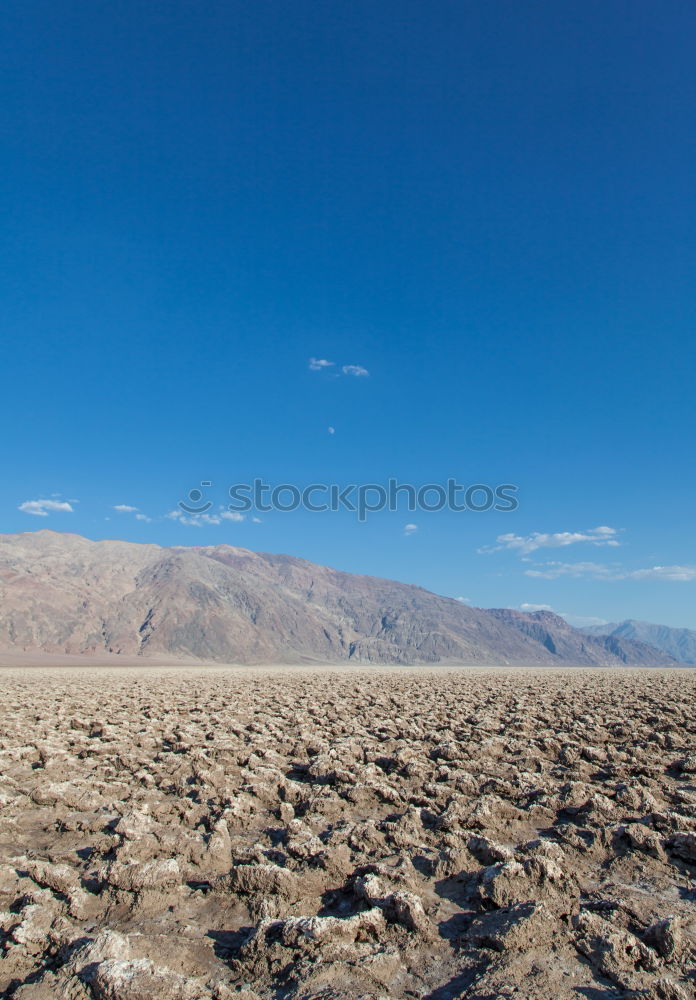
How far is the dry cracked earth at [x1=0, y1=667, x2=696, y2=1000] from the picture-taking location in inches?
104

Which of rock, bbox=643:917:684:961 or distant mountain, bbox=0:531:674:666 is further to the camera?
distant mountain, bbox=0:531:674:666

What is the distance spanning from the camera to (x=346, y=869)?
12.7 feet

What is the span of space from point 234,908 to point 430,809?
2.35 m

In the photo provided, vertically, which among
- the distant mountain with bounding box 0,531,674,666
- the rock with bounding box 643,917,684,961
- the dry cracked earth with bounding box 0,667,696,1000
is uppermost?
the distant mountain with bounding box 0,531,674,666

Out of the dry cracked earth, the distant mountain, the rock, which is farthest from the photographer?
the distant mountain

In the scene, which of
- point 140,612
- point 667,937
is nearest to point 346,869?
point 667,937

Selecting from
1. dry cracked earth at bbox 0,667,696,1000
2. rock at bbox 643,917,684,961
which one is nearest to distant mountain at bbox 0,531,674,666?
dry cracked earth at bbox 0,667,696,1000

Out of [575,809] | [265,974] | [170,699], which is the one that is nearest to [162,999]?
[265,974]

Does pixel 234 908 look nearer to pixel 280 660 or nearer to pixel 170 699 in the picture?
pixel 170 699

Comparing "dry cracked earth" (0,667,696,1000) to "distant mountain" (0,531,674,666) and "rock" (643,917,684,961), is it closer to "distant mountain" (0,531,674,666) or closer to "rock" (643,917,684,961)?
"rock" (643,917,684,961)

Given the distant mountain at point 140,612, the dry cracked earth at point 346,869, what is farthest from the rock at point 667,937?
the distant mountain at point 140,612

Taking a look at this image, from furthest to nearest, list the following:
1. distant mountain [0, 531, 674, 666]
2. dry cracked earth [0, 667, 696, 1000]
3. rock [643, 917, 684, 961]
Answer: distant mountain [0, 531, 674, 666] → rock [643, 917, 684, 961] → dry cracked earth [0, 667, 696, 1000]

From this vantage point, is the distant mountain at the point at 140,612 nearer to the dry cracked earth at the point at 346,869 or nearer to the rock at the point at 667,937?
the dry cracked earth at the point at 346,869

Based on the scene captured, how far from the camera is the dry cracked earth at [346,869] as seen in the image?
2.63m
